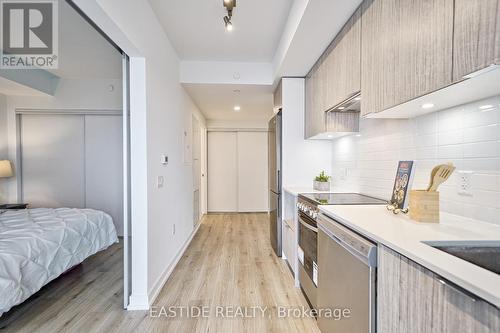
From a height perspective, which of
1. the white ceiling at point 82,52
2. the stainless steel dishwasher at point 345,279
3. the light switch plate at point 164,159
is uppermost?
the white ceiling at point 82,52

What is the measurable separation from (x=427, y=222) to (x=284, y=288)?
1.57 metres

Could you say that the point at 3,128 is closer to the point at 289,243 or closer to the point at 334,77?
the point at 289,243

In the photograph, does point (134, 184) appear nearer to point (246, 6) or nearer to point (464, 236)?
point (246, 6)

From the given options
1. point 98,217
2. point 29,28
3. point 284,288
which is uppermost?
point 29,28

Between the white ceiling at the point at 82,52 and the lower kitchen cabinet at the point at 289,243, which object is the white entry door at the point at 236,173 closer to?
the white ceiling at the point at 82,52

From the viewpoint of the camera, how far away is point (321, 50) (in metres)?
2.33

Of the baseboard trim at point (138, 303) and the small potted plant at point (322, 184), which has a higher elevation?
the small potted plant at point (322, 184)

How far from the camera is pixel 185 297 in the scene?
2.19 meters

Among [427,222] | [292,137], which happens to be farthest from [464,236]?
[292,137]

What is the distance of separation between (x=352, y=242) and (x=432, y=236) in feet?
1.05

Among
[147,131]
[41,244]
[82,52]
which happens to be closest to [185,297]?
[41,244]

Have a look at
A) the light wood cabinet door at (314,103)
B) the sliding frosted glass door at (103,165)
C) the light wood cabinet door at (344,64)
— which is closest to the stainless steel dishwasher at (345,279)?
the light wood cabinet door at (344,64)

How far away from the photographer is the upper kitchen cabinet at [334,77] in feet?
5.74

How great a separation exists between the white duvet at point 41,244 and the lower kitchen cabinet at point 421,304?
2.26m
